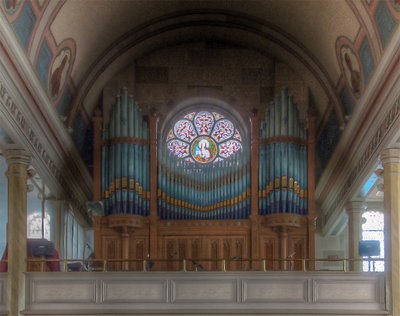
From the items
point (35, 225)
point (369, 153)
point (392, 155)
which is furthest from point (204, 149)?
point (392, 155)

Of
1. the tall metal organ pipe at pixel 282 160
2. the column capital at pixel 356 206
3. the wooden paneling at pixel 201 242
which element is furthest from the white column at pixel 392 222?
the column capital at pixel 356 206

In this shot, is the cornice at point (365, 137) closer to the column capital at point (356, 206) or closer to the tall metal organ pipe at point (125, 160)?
the column capital at point (356, 206)

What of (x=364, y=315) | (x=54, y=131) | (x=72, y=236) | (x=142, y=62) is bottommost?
(x=364, y=315)

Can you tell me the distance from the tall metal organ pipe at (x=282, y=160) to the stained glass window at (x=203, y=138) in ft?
5.15

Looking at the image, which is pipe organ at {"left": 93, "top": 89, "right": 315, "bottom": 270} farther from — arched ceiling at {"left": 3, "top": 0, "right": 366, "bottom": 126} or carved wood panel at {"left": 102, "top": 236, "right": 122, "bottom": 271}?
arched ceiling at {"left": 3, "top": 0, "right": 366, "bottom": 126}

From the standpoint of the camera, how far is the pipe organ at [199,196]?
22703 mm

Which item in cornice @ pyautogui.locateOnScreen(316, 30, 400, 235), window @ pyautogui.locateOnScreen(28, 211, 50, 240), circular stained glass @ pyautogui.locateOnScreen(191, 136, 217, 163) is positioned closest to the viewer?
cornice @ pyautogui.locateOnScreen(316, 30, 400, 235)

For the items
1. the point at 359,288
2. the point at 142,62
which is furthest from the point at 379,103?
the point at 142,62

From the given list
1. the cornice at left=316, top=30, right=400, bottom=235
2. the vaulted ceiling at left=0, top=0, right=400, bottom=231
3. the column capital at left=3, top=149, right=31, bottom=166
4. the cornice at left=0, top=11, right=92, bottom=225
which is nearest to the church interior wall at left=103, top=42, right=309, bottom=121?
the vaulted ceiling at left=0, top=0, right=400, bottom=231

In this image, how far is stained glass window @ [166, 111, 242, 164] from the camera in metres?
25.0

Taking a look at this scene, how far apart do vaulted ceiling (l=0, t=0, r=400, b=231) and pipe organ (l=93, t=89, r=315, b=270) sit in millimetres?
1047

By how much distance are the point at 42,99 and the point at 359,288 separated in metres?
6.51

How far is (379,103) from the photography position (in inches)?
762

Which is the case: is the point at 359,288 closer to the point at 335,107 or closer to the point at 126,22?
the point at 335,107
